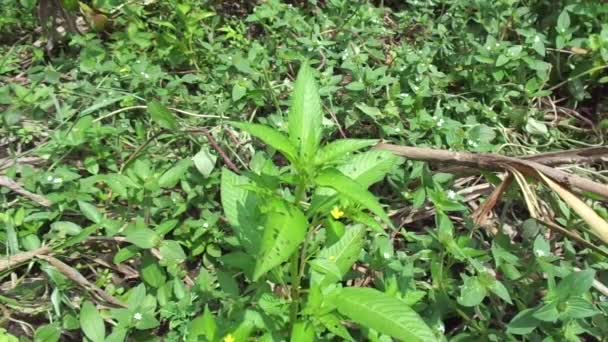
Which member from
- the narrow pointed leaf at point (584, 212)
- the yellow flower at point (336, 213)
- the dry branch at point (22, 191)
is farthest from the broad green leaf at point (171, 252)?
the narrow pointed leaf at point (584, 212)

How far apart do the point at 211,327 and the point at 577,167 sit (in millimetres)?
1517

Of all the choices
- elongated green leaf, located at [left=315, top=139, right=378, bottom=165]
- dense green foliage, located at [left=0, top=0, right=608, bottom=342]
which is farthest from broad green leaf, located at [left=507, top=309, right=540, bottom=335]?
elongated green leaf, located at [left=315, top=139, right=378, bottom=165]

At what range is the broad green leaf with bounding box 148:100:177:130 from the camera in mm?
2602

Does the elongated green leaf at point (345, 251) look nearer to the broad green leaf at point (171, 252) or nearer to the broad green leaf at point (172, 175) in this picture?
the broad green leaf at point (171, 252)

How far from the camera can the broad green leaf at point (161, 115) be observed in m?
2.60

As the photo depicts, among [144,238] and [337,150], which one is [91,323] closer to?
[144,238]

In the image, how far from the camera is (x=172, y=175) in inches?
96.7

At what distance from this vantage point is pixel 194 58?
10.4ft

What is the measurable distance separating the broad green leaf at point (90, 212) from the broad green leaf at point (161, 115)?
0.46 metres

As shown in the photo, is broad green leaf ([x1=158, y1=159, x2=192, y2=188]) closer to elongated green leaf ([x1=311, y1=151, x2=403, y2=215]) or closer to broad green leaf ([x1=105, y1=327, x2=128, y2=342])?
broad green leaf ([x1=105, y1=327, x2=128, y2=342])

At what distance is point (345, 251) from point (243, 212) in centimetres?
34

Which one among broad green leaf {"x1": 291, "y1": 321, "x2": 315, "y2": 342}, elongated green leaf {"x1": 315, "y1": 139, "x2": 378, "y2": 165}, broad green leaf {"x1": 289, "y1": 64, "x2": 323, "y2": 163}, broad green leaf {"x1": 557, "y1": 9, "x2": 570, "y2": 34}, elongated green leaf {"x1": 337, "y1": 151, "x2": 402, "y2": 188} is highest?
broad green leaf {"x1": 289, "y1": 64, "x2": 323, "y2": 163}

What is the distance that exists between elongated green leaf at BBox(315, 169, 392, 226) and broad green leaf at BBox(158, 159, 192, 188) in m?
0.92

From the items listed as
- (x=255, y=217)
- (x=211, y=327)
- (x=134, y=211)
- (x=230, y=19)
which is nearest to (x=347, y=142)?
(x=255, y=217)
